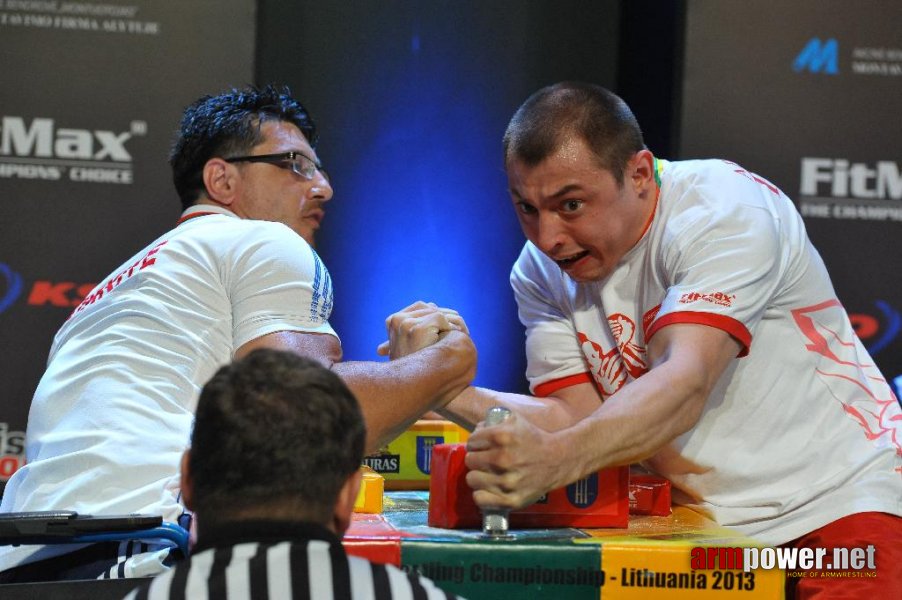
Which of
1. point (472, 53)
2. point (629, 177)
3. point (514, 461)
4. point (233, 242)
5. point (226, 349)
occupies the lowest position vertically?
point (514, 461)

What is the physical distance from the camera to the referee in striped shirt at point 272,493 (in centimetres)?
121

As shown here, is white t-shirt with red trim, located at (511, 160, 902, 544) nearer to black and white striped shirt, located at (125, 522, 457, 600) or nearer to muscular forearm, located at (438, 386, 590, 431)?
muscular forearm, located at (438, 386, 590, 431)

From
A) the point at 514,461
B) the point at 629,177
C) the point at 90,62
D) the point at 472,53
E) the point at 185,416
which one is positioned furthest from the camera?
the point at 472,53

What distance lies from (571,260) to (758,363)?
45cm

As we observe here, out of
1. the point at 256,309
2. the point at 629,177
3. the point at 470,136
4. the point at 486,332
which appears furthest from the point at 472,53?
the point at 256,309

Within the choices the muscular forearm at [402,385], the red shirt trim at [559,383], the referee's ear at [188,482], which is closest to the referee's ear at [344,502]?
the referee's ear at [188,482]

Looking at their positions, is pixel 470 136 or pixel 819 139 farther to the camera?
pixel 470 136

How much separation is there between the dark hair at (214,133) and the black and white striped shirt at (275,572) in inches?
69.6

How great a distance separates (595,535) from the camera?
1904 mm

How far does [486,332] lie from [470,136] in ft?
2.53

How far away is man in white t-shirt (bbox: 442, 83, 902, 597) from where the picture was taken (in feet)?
7.33

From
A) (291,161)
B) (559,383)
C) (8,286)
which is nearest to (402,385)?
(559,383)

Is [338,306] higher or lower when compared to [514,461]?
higher

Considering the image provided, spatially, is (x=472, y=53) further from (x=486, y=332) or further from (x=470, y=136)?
(x=486, y=332)
